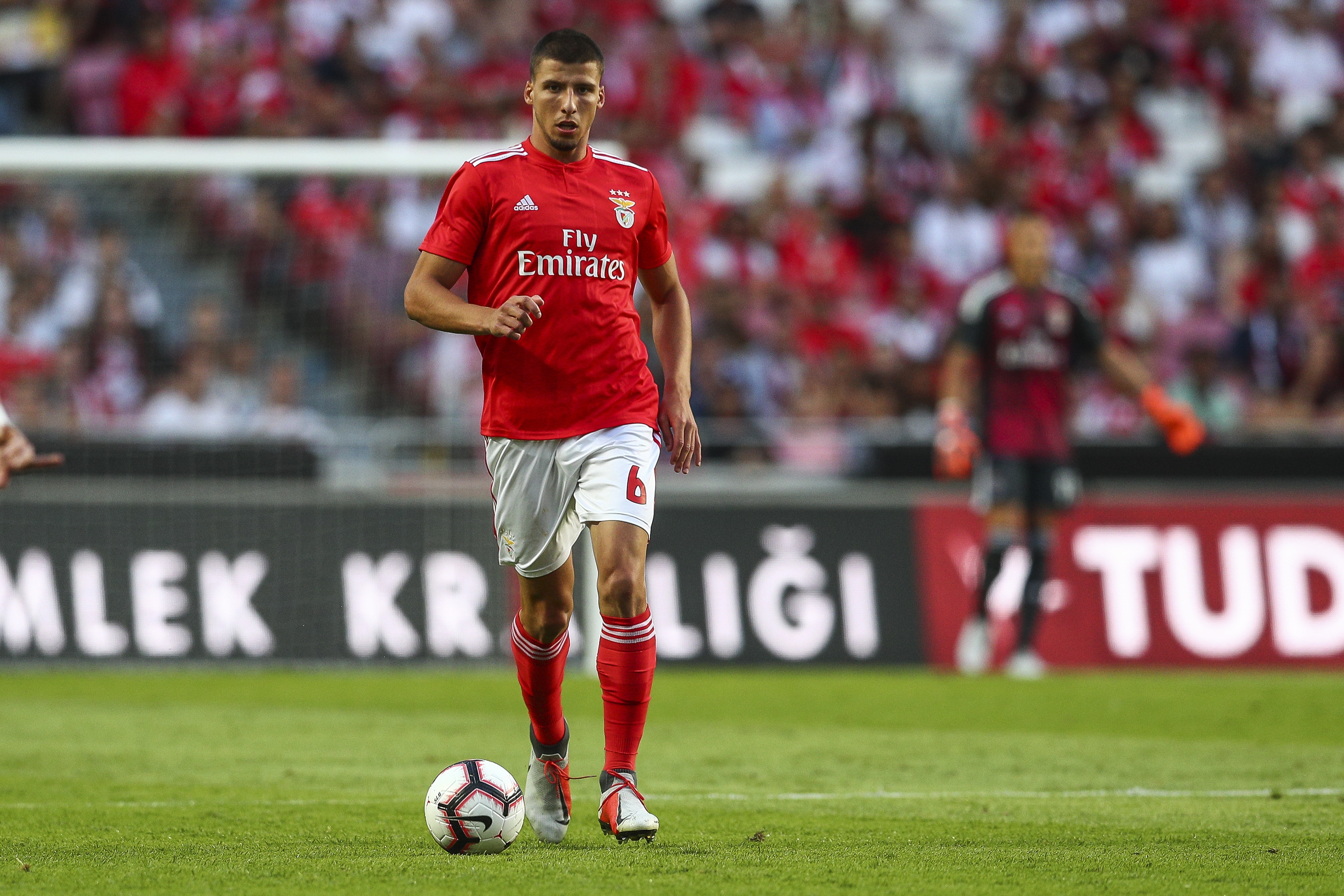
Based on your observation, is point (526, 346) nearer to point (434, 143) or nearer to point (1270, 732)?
point (1270, 732)

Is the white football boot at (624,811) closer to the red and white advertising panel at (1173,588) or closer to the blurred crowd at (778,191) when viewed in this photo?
the red and white advertising panel at (1173,588)

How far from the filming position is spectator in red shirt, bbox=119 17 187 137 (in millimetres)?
16016

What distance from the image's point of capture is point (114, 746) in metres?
8.23

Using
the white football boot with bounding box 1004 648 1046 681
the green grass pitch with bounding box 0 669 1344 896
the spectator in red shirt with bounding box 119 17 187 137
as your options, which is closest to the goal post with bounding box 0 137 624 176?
the green grass pitch with bounding box 0 669 1344 896

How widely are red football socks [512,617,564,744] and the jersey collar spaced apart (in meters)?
1.42

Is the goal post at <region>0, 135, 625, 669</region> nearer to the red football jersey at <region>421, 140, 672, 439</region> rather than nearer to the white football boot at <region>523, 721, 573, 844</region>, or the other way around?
the red football jersey at <region>421, 140, 672, 439</region>

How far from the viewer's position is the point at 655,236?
19.6ft

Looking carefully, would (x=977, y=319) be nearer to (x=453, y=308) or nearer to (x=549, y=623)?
(x=549, y=623)

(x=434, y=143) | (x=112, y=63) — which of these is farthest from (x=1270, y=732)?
(x=112, y=63)

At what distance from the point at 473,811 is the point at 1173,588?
323 inches

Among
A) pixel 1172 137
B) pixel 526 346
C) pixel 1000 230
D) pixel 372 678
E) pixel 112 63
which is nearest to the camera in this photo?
pixel 526 346

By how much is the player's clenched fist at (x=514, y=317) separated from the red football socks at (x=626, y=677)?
3.15 ft

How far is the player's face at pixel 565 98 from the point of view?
566cm

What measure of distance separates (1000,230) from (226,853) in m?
13.3
